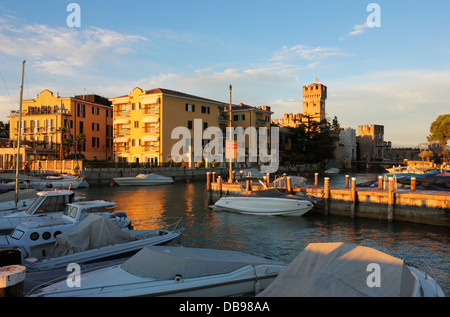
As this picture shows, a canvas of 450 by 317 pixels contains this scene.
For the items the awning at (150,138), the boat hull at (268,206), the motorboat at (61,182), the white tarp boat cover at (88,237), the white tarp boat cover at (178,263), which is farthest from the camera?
the awning at (150,138)

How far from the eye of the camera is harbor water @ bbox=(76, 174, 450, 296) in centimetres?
1567

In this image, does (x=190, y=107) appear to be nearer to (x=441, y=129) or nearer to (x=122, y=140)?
(x=122, y=140)

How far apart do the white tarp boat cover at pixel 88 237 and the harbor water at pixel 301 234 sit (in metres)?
2.84

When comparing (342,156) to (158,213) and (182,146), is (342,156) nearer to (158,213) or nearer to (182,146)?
(182,146)

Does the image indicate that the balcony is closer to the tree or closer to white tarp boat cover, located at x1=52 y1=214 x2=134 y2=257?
white tarp boat cover, located at x1=52 y1=214 x2=134 y2=257

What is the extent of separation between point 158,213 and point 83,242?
14.7 metres

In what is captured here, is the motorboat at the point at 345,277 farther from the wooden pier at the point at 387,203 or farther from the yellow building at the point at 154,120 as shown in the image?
the yellow building at the point at 154,120

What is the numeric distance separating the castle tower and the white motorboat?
105 m

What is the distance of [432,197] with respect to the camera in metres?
20.7

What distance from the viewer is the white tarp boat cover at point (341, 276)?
6.29m

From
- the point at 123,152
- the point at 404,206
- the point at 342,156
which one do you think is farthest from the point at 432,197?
the point at 342,156

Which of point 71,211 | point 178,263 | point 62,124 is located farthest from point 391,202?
point 62,124

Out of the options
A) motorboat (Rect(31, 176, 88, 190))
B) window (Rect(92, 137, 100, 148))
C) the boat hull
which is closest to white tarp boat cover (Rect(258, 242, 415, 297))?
the boat hull

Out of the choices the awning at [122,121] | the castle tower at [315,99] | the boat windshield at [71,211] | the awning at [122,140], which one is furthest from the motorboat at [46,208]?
the castle tower at [315,99]
